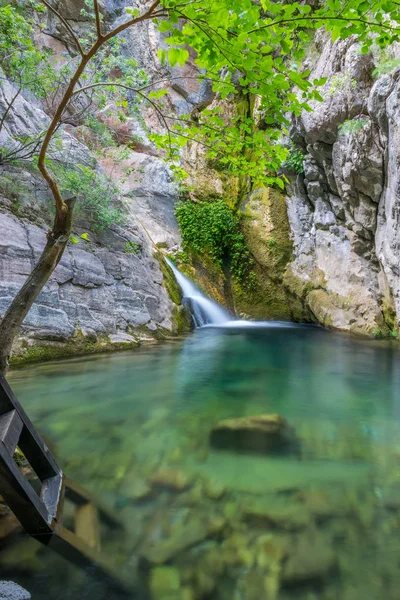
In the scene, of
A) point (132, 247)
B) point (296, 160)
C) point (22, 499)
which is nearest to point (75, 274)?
point (132, 247)

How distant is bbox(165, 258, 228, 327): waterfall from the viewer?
11.6 m

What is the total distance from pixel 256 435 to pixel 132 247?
24.6 ft

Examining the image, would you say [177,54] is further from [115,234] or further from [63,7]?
[63,7]

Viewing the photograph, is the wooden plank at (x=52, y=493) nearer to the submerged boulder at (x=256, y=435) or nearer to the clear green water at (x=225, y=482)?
the clear green water at (x=225, y=482)

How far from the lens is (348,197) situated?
32.7ft

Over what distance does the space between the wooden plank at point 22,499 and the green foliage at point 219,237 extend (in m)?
12.1

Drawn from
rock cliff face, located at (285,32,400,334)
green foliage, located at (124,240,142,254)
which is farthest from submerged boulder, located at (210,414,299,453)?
green foliage, located at (124,240,142,254)

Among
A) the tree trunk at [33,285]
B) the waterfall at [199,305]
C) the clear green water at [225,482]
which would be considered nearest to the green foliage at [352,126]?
the clear green water at [225,482]

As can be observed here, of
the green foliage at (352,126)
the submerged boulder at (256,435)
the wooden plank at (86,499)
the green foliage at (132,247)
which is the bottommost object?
the submerged boulder at (256,435)

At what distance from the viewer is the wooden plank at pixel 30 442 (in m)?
2.37

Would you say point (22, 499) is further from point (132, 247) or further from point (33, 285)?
point (132, 247)

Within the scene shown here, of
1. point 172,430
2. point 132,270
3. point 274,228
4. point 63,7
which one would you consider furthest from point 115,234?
point 63,7

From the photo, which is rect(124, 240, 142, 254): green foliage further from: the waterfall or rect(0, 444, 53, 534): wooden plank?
rect(0, 444, 53, 534): wooden plank

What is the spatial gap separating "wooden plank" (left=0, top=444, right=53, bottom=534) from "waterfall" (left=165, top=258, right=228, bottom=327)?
30.1ft
